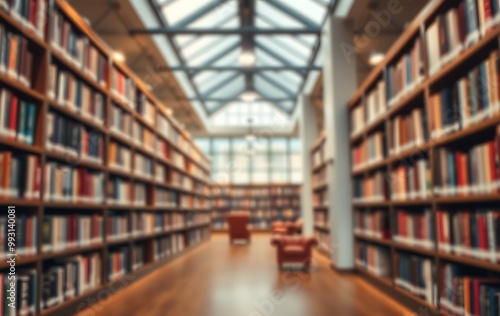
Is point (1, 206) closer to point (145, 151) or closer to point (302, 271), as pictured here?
point (145, 151)

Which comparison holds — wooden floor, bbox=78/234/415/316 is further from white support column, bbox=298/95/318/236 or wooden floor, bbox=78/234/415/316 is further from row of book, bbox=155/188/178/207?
white support column, bbox=298/95/318/236

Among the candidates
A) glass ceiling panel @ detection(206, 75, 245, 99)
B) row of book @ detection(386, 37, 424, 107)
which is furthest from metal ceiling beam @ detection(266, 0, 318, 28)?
glass ceiling panel @ detection(206, 75, 245, 99)

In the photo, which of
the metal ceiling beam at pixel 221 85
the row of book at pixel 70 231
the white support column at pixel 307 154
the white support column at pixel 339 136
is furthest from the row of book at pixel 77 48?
the metal ceiling beam at pixel 221 85

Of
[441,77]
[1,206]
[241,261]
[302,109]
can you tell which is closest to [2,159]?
[1,206]

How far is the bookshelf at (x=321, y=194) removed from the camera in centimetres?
808

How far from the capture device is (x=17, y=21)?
2.69m

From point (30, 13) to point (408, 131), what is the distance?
10.3 feet

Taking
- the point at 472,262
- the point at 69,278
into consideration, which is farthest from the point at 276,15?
the point at 472,262

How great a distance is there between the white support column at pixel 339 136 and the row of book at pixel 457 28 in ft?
8.71

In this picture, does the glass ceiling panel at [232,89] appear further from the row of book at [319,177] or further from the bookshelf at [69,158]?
the bookshelf at [69,158]

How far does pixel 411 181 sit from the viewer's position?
12.0 ft

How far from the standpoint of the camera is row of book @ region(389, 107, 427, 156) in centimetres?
347

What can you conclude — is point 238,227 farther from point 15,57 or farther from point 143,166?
point 15,57

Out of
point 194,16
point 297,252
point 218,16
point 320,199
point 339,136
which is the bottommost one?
point 297,252
